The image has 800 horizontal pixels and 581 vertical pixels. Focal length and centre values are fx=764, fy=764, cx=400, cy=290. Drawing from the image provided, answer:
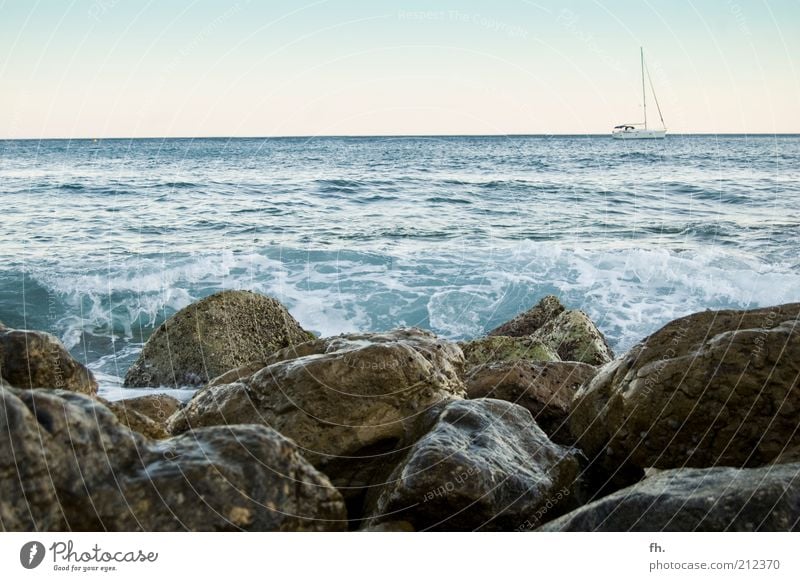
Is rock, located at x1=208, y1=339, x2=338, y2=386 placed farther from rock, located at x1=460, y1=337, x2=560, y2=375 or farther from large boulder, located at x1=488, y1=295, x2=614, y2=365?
large boulder, located at x1=488, y1=295, x2=614, y2=365

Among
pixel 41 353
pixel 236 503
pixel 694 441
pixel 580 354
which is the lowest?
pixel 580 354

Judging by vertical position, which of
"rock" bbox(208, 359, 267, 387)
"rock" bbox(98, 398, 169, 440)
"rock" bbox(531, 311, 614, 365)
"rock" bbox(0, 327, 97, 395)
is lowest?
"rock" bbox(531, 311, 614, 365)

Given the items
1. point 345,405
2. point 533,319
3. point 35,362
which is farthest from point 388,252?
point 35,362

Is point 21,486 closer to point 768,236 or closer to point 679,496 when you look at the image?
point 679,496

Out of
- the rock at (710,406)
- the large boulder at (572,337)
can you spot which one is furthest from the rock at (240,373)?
the large boulder at (572,337)

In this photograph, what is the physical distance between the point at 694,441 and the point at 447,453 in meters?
1.51

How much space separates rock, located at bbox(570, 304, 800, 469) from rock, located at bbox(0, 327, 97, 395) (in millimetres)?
3300

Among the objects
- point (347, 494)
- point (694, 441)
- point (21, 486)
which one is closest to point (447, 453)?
point (347, 494)

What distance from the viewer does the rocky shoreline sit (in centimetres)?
301

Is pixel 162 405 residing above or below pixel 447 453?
below

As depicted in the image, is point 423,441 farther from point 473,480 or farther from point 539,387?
point 539,387

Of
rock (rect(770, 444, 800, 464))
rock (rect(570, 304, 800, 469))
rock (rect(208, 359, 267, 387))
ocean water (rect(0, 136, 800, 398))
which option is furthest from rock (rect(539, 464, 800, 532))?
ocean water (rect(0, 136, 800, 398))

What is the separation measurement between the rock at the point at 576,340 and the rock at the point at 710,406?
3.75 meters

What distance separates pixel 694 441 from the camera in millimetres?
4488
